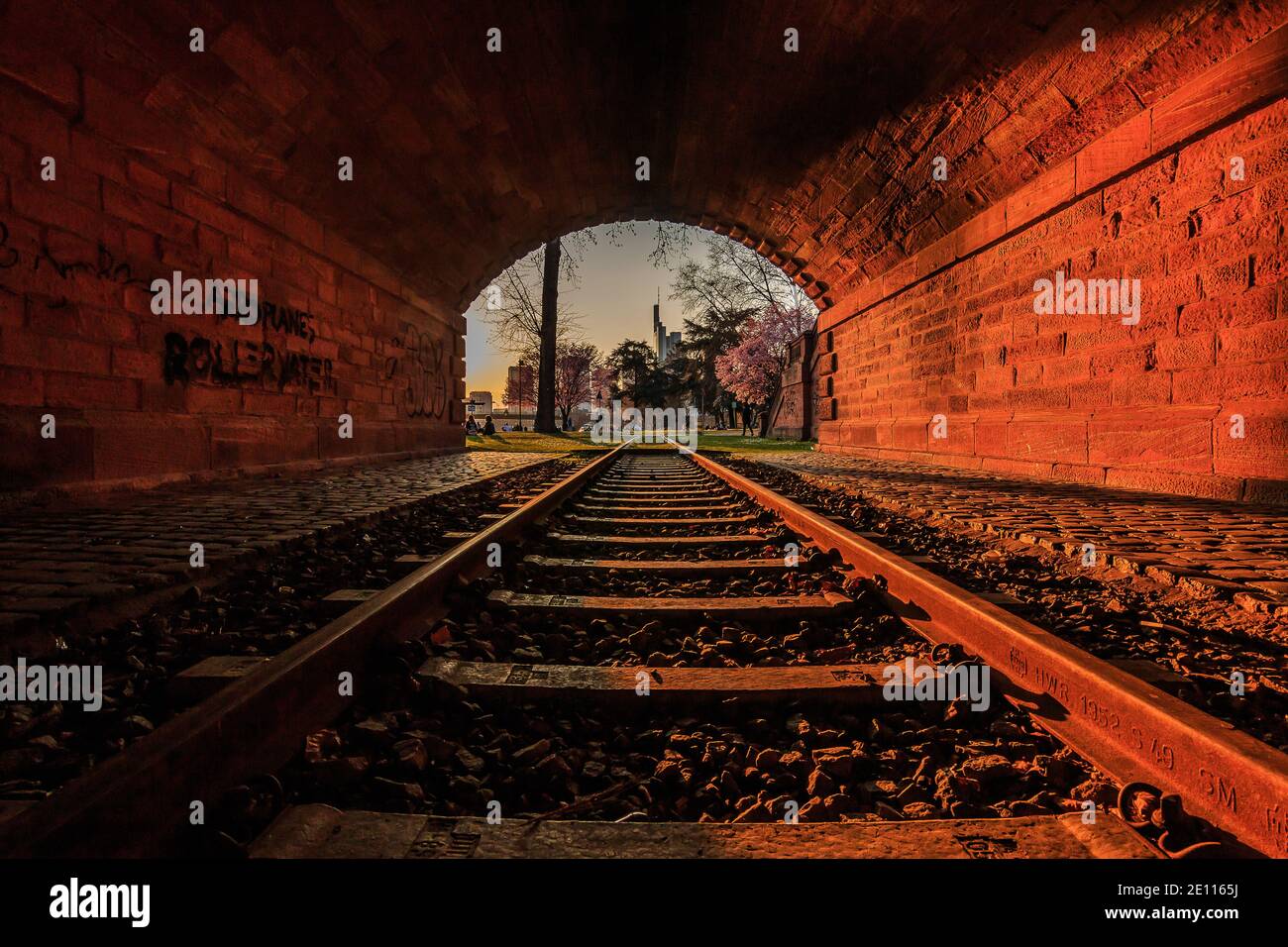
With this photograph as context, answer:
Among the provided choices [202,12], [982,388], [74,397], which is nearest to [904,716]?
[74,397]

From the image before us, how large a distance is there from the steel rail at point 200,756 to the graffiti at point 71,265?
199 inches

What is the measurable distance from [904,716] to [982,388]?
8.62 m

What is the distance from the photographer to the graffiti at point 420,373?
12273 mm

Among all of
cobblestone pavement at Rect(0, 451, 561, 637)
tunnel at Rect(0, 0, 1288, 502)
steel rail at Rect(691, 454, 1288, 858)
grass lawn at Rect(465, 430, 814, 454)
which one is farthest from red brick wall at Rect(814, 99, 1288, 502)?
grass lawn at Rect(465, 430, 814, 454)

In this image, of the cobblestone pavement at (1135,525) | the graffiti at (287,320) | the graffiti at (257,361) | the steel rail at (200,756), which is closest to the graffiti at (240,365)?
the graffiti at (257,361)

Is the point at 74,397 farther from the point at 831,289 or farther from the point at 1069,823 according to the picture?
the point at 831,289

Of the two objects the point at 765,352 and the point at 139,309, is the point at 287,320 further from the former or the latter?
the point at 765,352

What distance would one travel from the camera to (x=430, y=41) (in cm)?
740

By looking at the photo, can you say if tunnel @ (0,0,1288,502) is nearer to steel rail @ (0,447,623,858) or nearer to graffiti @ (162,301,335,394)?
graffiti @ (162,301,335,394)

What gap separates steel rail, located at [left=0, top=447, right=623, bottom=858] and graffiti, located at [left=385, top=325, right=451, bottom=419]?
10.7m

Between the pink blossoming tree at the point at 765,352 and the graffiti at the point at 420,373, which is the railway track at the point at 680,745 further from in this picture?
the pink blossoming tree at the point at 765,352

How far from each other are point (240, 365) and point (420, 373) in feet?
19.2

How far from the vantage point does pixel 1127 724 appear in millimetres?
1559
